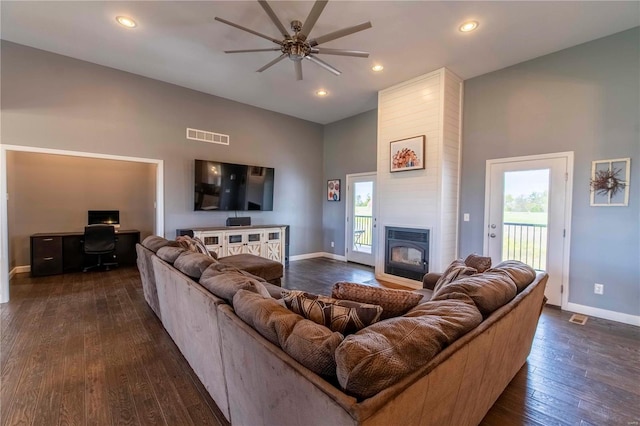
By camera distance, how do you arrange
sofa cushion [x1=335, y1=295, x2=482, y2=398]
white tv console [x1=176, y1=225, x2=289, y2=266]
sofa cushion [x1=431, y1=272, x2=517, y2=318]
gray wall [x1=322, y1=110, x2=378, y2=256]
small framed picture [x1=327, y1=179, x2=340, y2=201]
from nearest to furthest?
1. sofa cushion [x1=335, y1=295, x2=482, y2=398]
2. sofa cushion [x1=431, y1=272, x2=517, y2=318]
3. white tv console [x1=176, y1=225, x2=289, y2=266]
4. gray wall [x1=322, y1=110, x2=378, y2=256]
5. small framed picture [x1=327, y1=179, x2=340, y2=201]

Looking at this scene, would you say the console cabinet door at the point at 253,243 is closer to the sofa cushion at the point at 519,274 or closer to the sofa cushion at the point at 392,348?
the sofa cushion at the point at 519,274

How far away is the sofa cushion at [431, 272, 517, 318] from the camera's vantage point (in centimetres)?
146

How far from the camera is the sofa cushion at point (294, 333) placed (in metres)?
0.94

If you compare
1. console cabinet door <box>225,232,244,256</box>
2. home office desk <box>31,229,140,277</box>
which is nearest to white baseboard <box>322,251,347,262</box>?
console cabinet door <box>225,232,244,256</box>

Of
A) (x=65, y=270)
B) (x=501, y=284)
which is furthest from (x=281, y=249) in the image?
(x=501, y=284)

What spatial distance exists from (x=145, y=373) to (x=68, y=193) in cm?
530

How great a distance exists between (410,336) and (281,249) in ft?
16.1

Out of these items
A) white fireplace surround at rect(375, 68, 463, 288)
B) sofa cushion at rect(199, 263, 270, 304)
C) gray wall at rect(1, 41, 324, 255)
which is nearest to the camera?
sofa cushion at rect(199, 263, 270, 304)

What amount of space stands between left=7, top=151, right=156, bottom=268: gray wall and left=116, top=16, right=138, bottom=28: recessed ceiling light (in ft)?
9.79

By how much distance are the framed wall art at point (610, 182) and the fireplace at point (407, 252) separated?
2059mm

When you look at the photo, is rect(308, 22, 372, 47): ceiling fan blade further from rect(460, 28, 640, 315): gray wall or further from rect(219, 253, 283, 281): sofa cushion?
rect(460, 28, 640, 315): gray wall

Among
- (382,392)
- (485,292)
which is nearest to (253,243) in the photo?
(485,292)

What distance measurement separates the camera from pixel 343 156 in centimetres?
664

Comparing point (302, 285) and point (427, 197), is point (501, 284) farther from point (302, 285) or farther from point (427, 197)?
point (302, 285)
